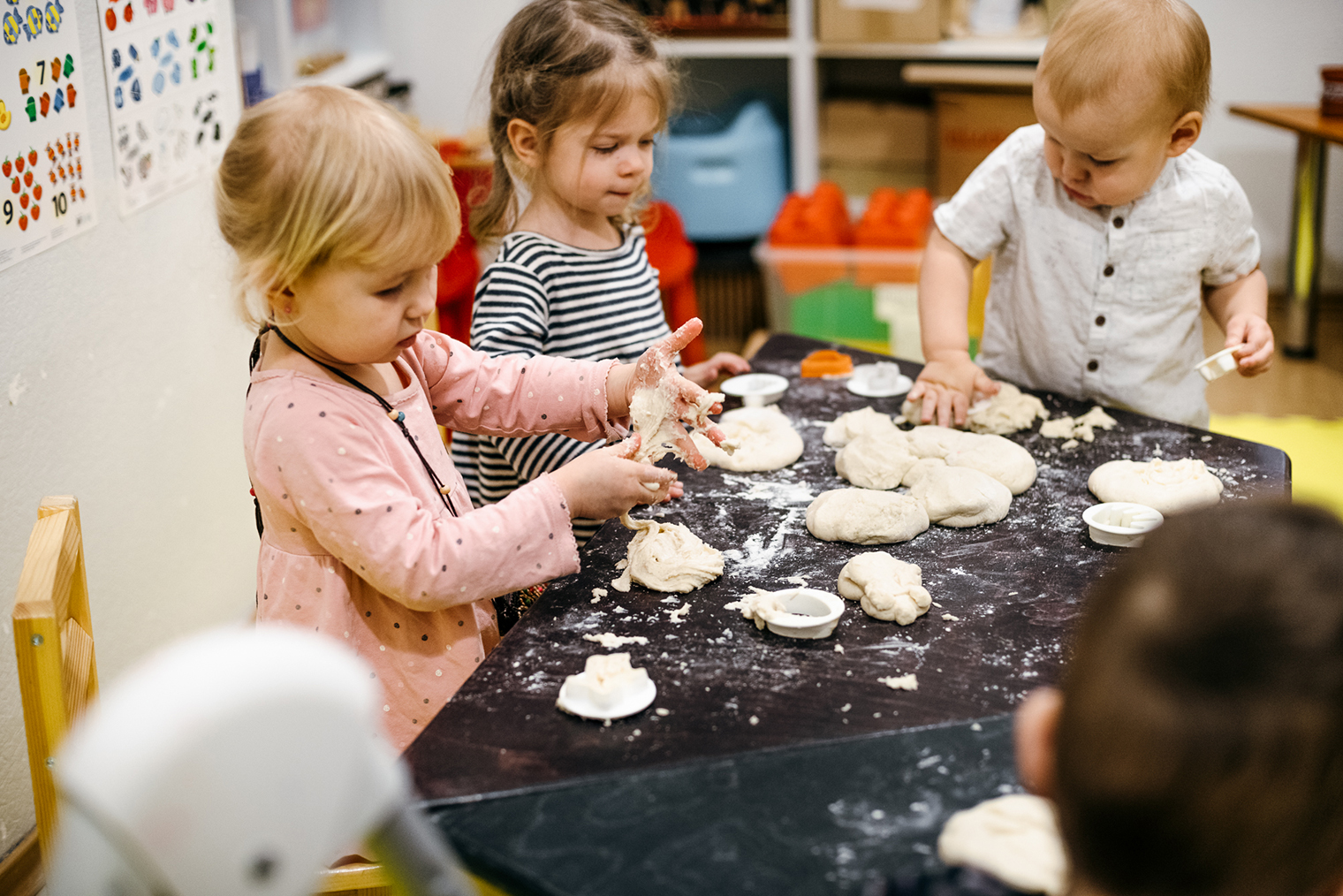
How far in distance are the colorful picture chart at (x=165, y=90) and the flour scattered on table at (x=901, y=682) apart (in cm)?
184

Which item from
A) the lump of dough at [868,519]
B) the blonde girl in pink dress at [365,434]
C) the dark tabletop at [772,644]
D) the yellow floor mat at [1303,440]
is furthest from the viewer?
the yellow floor mat at [1303,440]

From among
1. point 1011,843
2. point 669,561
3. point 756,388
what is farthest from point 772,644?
point 756,388

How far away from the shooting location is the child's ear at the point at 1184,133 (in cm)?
160

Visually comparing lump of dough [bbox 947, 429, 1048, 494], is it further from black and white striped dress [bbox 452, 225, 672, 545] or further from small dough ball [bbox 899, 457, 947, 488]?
black and white striped dress [bbox 452, 225, 672, 545]

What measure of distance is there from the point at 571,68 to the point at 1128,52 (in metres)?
0.78

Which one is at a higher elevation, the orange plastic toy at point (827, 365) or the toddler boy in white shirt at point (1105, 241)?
the toddler boy in white shirt at point (1105, 241)

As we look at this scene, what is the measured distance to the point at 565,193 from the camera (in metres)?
1.73

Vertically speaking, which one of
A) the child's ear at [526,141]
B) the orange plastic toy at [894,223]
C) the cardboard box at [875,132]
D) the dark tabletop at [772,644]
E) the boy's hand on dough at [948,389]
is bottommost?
the orange plastic toy at [894,223]

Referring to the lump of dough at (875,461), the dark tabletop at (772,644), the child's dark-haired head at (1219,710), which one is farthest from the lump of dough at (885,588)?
the child's dark-haired head at (1219,710)

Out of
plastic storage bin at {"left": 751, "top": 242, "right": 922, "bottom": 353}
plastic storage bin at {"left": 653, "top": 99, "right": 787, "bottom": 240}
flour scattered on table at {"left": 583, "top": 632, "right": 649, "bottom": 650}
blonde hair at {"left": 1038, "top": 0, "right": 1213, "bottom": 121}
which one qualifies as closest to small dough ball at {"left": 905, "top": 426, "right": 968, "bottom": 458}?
blonde hair at {"left": 1038, "top": 0, "right": 1213, "bottom": 121}

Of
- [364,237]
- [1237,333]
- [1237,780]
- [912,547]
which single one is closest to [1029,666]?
[912,547]

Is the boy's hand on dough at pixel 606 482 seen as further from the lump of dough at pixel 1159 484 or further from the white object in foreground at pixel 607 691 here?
the lump of dough at pixel 1159 484

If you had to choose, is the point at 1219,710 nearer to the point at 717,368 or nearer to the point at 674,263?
the point at 717,368

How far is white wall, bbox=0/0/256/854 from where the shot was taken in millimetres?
1842
